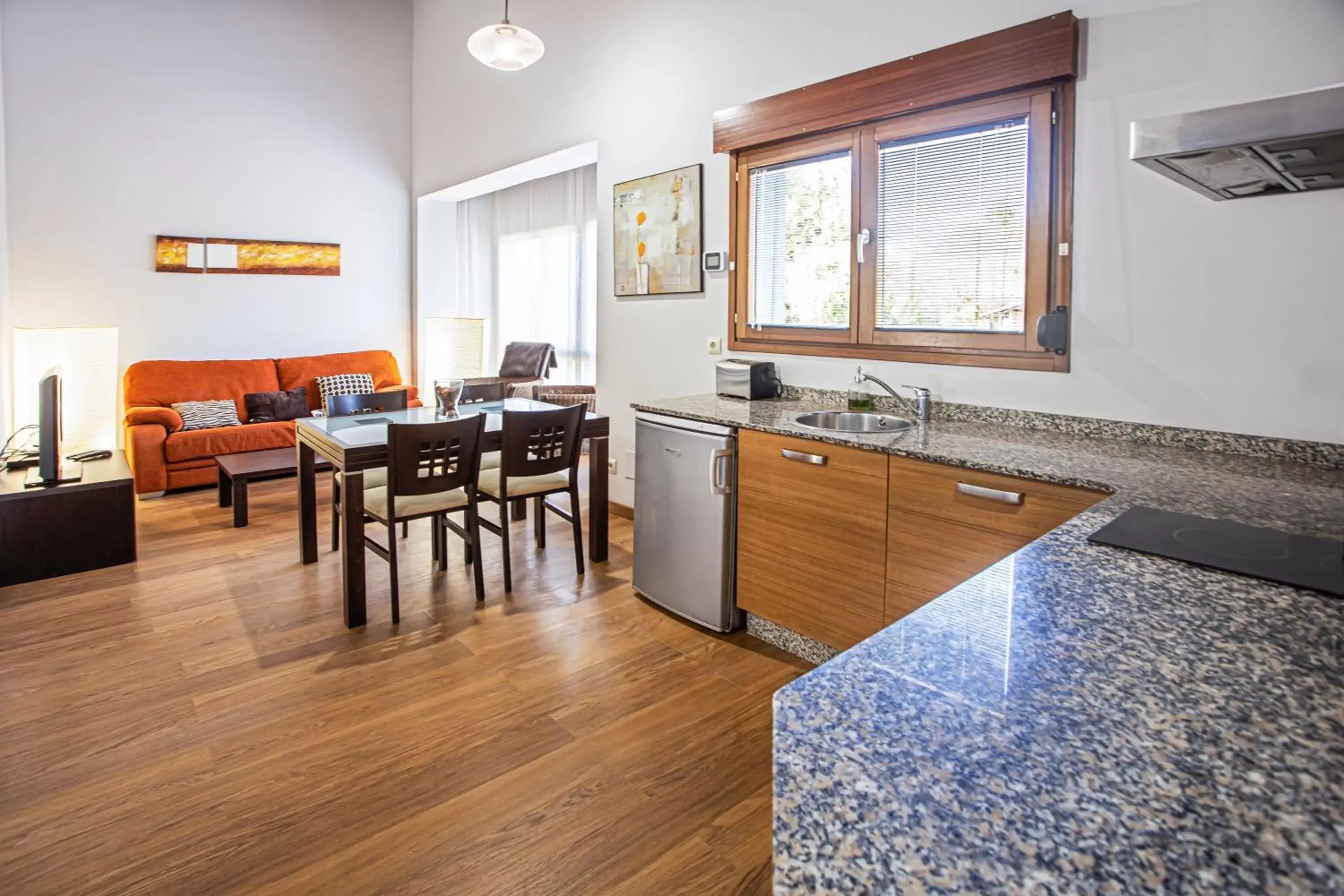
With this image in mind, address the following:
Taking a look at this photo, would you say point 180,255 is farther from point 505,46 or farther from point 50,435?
point 505,46

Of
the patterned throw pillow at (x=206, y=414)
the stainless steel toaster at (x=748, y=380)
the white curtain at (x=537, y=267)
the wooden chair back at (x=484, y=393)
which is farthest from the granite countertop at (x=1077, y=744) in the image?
the white curtain at (x=537, y=267)

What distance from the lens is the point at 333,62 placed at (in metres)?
6.63

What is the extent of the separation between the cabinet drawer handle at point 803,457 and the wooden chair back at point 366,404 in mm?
2311

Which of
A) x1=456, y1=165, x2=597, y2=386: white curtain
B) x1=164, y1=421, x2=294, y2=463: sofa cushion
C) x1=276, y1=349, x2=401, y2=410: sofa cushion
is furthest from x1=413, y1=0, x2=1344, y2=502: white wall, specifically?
x1=276, y1=349, x2=401, y2=410: sofa cushion

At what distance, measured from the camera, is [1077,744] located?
674mm

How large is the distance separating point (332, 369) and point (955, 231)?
5.40 m

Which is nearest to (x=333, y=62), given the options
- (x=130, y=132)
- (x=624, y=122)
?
(x=130, y=132)

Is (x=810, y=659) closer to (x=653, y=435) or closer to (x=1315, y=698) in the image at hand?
(x=653, y=435)

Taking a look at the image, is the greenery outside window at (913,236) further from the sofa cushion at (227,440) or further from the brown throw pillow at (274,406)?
the brown throw pillow at (274,406)

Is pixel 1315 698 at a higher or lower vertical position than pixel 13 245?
lower

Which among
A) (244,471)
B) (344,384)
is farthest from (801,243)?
(344,384)

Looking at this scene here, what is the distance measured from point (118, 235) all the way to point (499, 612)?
4.84 metres

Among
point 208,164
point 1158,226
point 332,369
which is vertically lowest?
point 332,369

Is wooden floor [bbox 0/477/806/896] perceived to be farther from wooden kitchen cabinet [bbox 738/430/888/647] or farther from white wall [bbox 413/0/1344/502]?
white wall [bbox 413/0/1344/502]
